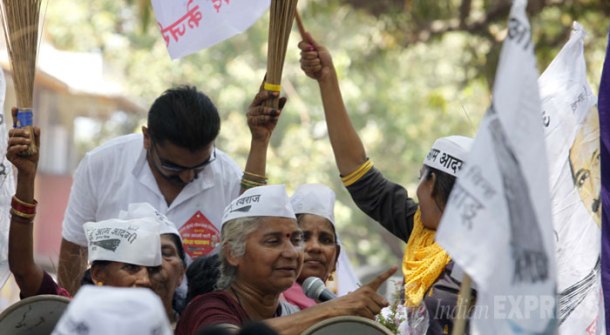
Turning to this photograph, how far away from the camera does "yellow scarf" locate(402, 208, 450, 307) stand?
5035 mm

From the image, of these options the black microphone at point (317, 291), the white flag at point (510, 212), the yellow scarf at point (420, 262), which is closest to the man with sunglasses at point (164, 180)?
the black microphone at point (317, 291)

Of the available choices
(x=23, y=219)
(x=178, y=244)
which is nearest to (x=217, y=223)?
(x=178, y=244)

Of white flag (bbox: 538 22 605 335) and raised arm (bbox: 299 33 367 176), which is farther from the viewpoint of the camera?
raised arm (bbox: 299 33 367 176)

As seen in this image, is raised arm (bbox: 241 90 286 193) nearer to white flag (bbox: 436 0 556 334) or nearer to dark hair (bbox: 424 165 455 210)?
dark hair (bbox: 424 165 455 210)

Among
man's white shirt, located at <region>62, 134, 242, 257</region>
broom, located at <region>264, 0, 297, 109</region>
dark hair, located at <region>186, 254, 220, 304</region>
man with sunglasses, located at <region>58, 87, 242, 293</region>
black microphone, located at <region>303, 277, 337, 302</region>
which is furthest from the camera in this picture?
man's white shirt, located at <region>62, 134, 242, 257</region>

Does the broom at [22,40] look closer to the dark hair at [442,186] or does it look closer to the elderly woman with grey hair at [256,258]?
the elderly woman with grey hair at [256,258]

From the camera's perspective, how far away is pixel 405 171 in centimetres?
2342

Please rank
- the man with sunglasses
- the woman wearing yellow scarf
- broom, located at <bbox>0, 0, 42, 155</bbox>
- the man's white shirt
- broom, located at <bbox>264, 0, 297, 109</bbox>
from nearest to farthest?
the woman wearing yellow scarf, broom, located at <bbox>0, 0, 42, 155</bbox>, broom, located at <bbox>264, 0, 297, 109</bbox>, the man with sunglasses, the man's white shirt

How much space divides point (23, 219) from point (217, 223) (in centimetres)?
123

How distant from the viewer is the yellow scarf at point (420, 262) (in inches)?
198

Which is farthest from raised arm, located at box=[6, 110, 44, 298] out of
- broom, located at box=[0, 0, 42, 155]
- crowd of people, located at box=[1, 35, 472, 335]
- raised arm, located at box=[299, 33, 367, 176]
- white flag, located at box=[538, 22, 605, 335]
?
white flag, located at box=[538, 22, 605, 335]

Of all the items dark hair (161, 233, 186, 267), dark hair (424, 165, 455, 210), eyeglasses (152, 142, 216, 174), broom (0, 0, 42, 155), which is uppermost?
broom (0, 0, 42, 155)

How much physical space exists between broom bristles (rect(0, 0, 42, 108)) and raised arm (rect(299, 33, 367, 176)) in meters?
1.16

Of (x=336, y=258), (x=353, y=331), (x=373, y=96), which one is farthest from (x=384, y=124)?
(x=353, y=331)
